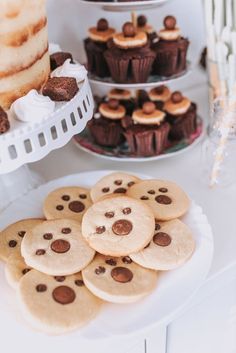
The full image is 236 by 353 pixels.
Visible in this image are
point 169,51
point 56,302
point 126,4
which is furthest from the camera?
point 169,51

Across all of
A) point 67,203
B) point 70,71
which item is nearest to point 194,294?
point 67,203

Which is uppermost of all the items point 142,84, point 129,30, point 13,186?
point 129,30

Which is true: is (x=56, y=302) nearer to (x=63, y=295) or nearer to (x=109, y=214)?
(x=63, y=295)

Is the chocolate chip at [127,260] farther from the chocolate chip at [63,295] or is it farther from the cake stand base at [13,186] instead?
the cake stand base at [13,186]

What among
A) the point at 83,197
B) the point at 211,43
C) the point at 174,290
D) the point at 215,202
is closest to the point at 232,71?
the point at 211,43

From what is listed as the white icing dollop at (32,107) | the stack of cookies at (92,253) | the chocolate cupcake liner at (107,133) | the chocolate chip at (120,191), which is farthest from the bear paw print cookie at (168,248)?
the chocolate cupcake liner at (107,133)
